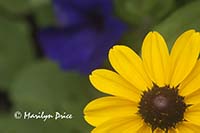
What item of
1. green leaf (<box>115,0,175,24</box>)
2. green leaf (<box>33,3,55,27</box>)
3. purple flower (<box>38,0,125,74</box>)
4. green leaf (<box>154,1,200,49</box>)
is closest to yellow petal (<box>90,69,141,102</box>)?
green leaf (<box>154,1,200,49</box>)

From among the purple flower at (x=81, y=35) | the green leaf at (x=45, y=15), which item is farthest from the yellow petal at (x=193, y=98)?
the green leaf at (x=45, y=15)

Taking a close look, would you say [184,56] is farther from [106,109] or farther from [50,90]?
[50,90]

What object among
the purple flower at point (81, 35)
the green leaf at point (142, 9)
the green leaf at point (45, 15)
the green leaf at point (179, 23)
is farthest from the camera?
the green leaf at point (45, 15)

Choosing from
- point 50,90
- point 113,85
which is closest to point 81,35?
point 50,90

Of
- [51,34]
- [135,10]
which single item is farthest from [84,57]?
[135,10]

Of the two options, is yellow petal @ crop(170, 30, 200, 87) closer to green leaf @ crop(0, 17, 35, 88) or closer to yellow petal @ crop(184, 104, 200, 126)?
yellow petal @ crop(184, 104, 200, 126)

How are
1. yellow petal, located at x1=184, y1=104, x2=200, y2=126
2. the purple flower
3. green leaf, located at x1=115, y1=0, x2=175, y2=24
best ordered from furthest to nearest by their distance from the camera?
the purple flower → green leaf, located at x1=115, y1=0, x2=175, y2=24 → yellow petal, located at x1=184, y1=104, x2=200, y2=126

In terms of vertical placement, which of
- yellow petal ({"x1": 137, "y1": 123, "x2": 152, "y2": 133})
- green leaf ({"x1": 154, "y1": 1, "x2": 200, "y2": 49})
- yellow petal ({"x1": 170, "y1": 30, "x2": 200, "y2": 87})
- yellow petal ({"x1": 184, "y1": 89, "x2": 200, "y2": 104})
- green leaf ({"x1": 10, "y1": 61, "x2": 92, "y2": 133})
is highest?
green leaf ({"x1": 10, "y1": 61, "x2": 92, "y2": 133})

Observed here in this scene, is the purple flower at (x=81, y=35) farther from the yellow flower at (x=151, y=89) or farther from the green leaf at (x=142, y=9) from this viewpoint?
the yellow flower at (x=151, y=89)
